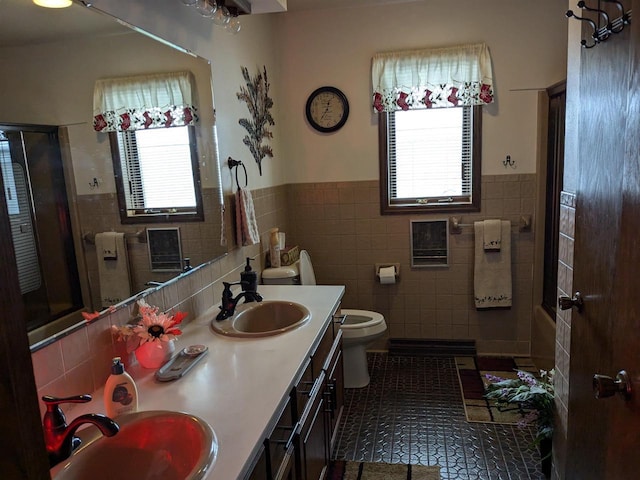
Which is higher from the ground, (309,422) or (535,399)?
(309,422)

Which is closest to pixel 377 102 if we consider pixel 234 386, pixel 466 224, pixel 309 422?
pixel 466 224

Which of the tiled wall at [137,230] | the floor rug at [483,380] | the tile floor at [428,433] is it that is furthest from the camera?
the floor rug at [483,380]

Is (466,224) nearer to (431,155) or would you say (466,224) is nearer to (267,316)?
(431,155)

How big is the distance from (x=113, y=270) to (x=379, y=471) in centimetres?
162

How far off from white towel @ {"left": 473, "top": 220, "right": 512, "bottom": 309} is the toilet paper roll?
1.97 feet

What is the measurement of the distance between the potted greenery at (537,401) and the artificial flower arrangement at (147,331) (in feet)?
5.16

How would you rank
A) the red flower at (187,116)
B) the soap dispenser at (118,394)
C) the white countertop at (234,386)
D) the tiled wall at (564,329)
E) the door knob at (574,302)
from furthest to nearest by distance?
the red flower at (187,116)
the tiled wall at (564,329)
the door knob at (574,302)
the soap dispenser at (118,394)
the white countertop at (234,386)

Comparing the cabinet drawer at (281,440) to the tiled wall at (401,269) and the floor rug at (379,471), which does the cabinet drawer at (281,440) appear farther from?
the tiled wall at (401,269)

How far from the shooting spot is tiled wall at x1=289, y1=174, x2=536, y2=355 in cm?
339

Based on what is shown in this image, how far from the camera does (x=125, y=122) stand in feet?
5.35

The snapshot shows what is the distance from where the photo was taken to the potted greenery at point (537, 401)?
204 centimetres

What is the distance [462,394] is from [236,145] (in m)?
2.12

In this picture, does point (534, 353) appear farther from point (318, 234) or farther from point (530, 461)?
point (318, 234)

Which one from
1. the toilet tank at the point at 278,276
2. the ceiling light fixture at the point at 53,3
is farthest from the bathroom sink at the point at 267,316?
the ceiling light fixture at the point at 53,3
